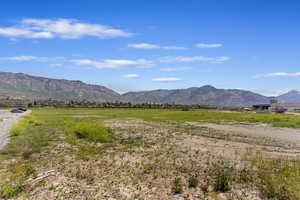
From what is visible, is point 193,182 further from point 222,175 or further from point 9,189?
point 9,189

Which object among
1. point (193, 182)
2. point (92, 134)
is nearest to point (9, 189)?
point (193, 182)

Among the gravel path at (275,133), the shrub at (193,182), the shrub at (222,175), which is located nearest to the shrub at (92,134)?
the shrub at (222,175)

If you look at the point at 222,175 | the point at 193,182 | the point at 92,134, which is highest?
the point at 92,134

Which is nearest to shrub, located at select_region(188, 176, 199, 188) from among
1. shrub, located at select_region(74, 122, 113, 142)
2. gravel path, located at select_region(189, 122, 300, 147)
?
shrub, located at select_region(74, 122, 113, 142)

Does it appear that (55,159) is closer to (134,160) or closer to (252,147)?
(134,160)

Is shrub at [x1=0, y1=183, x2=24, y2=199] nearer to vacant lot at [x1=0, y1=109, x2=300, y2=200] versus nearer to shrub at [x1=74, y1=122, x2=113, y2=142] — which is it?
vacant lot at [x1=0, y1=109, x2=300, y2=200]

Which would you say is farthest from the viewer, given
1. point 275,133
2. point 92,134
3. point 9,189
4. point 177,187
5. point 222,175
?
point 275,133

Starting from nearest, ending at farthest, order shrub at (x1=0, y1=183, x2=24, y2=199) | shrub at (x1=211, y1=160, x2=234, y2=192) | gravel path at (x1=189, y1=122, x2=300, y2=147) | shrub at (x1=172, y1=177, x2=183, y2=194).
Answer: shrub at (x1=0, y1=183, x2=24, y2=199) → shrub at (x1=172, y1=177, x2=183, y2=194) → shrub at (x1=211, y1=160, x2=234, y2=192) → gravel path at (x1=189, y1=122, x2=300, y2=147)

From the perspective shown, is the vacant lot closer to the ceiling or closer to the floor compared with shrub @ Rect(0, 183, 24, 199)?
closer to the floor

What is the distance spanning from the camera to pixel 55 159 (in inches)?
469

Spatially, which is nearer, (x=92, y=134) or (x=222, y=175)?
(x=222, y=175)

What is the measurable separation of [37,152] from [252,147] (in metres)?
14.0

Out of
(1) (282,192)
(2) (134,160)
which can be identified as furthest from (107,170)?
(1) (282,192)

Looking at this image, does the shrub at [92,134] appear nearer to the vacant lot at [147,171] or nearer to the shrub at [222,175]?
the vacant lot at [147,171]
